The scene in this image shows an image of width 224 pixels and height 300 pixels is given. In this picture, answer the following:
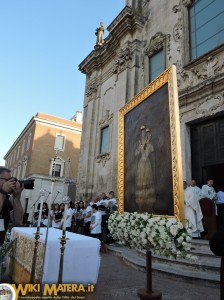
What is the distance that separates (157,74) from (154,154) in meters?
10.1

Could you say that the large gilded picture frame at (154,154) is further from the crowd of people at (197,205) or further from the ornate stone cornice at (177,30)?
the ornate stone cornice at (177,30)

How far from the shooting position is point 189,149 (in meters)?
10.6

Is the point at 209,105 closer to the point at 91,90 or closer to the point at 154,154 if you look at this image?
the point at 154,154

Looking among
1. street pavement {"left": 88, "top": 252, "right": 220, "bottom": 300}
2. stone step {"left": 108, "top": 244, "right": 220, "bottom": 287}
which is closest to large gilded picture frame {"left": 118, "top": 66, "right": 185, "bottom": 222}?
street pavement {"left": 88, "top": 252, "right": 220, "bottom": 300}

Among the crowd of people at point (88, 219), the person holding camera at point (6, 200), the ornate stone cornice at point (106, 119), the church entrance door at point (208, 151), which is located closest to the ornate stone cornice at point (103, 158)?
the ornate stone cornice at point (106, 119)

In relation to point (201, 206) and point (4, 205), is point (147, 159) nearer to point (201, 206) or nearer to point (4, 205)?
point (4, 205)

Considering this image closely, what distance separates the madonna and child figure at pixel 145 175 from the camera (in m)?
4.23

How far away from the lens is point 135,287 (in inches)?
188

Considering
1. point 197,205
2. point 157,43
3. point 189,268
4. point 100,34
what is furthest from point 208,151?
point 100,34

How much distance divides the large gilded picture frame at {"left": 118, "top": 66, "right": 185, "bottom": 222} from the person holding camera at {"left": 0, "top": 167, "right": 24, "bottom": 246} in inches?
82.2

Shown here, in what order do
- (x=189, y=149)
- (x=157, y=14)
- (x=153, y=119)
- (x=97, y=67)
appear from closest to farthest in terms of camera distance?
(x=153, y=119), (x=189, y=149), (x=157, y=14), (x=97, y=67)

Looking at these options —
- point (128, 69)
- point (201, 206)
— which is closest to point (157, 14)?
point (128, 69)

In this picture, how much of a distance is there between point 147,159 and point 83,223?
747 centimetres

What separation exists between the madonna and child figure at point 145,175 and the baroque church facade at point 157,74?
18.9ft
